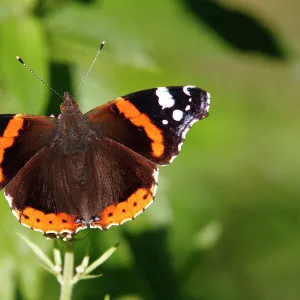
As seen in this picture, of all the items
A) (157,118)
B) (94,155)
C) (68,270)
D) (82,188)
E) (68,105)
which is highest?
(157,118)

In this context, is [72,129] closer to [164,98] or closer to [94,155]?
[94,155]

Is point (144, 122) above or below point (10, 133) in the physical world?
above

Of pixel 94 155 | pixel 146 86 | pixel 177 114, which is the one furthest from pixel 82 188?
pixel 146 86

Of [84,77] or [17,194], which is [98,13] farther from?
[17,194]

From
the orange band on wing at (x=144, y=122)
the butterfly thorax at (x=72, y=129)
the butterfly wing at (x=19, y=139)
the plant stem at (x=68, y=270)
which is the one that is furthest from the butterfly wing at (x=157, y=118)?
the plant stem at (x=68, y=270)

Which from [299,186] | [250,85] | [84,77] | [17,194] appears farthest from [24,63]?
[250,85]

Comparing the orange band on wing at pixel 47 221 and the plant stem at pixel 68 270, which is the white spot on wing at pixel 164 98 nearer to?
the orange band on wing at pixel 47 221

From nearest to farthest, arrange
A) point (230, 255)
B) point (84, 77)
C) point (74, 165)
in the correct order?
point (74, 165)
point (84, 77)
point (230, 255)
